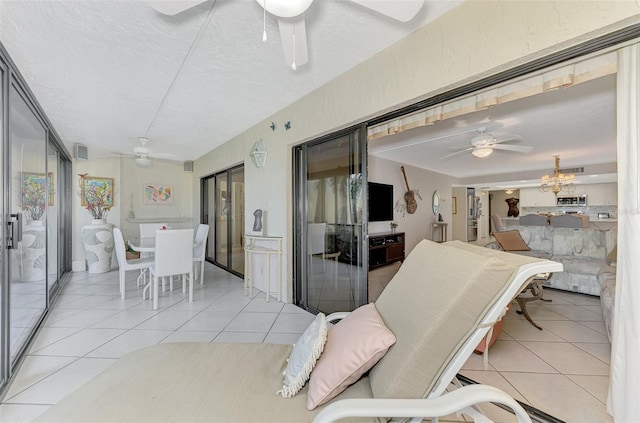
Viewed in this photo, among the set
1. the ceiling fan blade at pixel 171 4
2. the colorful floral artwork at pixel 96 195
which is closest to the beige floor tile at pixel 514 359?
the ceiling fan blade at pixel 171 4

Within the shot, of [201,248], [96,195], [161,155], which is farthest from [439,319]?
[96,195]

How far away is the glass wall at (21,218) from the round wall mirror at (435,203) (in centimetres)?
762

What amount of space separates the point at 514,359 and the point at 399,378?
1781mm

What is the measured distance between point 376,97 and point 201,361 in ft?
7.07

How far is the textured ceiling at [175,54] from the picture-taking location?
65.1 inches

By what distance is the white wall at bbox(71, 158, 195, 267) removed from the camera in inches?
203

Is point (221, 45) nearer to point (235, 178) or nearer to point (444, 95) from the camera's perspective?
point (444, 95)

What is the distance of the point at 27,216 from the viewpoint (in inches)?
97.0

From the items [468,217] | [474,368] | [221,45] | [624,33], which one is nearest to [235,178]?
[221,45]

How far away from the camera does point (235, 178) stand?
4.90 metres

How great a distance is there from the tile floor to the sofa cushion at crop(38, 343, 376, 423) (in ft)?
2.89

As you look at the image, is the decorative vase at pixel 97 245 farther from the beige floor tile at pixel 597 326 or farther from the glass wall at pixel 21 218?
the beige floor tile at pixel 597 326

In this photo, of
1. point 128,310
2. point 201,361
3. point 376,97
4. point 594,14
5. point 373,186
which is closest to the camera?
point 594,14

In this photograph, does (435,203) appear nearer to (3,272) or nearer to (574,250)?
(574,250)
